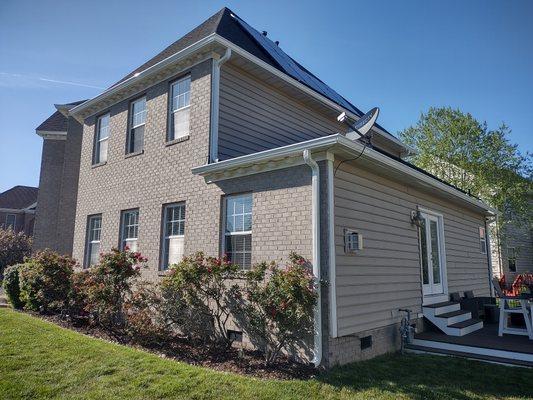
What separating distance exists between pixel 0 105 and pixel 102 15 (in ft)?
12.5

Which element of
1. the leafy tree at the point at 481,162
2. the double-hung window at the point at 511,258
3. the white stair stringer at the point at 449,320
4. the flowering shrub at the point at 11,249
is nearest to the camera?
the white stair stringer at the point at 449,320

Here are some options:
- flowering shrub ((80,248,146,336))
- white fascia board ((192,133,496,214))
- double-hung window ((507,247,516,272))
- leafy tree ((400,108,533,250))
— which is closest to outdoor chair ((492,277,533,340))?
white fascia board ((192,133,496,214))

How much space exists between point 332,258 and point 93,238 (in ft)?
28.0

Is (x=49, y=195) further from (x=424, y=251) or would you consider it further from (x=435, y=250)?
(x=435, y=250)

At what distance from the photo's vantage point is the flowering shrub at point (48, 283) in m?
9.35

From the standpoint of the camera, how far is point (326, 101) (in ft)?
36.3

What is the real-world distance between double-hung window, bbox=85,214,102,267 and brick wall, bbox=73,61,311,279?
0.21 metres

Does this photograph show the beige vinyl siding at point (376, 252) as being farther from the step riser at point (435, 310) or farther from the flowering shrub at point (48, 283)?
the flowering shrub at point (48, 283)

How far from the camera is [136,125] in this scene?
10898mm

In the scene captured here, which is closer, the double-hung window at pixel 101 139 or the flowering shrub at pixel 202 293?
the flowering shrub at pixel 202 293

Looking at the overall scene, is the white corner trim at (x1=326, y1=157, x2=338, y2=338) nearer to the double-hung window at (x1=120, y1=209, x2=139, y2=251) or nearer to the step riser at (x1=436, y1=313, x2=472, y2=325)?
the step riser at (x1=436, y1=313, x2=472, y2=325)

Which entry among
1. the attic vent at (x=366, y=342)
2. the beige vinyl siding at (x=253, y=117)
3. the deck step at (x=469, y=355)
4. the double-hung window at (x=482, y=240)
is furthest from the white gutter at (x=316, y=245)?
the double-hung window at (x=482, y=240)

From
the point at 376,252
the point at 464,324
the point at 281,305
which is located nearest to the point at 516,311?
the point at 464,324

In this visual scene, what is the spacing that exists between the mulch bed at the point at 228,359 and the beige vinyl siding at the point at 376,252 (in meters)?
0.93
